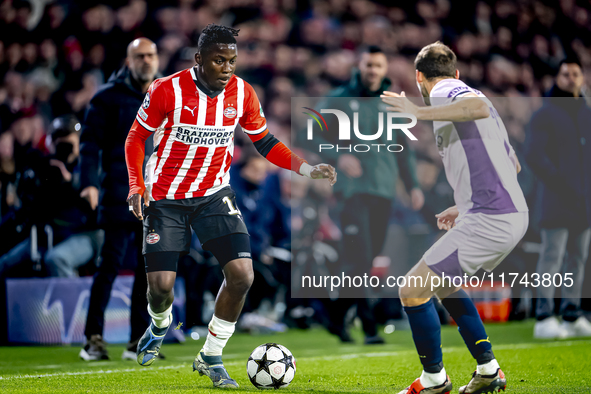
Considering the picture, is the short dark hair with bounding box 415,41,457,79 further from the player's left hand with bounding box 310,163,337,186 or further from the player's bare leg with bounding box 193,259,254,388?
the player's bare leg with bounding box 193,259,254,388

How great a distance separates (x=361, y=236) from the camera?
245 inches

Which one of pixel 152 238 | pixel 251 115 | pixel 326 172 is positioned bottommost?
pixel 152 238

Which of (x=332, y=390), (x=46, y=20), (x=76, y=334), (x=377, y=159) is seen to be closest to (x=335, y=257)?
(x=377, y=159)

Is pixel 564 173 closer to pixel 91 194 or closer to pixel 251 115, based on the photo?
pixel 251 115

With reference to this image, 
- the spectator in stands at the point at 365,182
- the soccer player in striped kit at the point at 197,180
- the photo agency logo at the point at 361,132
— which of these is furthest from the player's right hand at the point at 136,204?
the spectator in stands at the point at 365,182

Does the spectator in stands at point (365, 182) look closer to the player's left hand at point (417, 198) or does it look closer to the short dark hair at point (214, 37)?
the player's left hand at point (417, 198)

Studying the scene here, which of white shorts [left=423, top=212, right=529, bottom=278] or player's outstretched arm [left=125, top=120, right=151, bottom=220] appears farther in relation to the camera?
player's outstretched arm [left=125, top=120, right=151, bottom=220]

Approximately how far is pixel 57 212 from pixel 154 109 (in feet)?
10.2

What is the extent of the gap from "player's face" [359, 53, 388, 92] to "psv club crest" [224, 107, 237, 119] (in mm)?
2530

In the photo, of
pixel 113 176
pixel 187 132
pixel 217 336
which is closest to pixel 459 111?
pixel 187 132

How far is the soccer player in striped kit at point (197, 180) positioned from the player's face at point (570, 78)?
3.79 metres

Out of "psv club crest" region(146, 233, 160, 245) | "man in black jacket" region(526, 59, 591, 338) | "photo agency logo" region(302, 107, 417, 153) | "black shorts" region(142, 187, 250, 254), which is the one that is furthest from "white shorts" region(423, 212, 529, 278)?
"man in black jacket" region(526, 59, 591, 338)

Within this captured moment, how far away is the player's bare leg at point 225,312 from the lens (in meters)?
3.75

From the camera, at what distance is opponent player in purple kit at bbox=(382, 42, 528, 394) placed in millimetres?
3189
